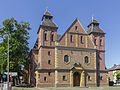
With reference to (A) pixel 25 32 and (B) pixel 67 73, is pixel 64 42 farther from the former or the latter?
(A) pixel 25 32

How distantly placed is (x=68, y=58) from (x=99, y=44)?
11.2 meters

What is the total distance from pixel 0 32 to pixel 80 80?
2359cm

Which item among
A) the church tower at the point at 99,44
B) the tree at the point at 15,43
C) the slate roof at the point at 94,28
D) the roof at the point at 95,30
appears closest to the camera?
the tree at the point at 15,43

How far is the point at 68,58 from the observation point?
3797cm

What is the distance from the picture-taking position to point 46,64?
1443 inches

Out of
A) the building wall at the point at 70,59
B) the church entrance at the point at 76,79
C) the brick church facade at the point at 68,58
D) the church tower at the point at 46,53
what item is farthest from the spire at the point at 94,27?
the church entrance at the point at 76,79

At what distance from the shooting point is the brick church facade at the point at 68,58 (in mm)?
36375

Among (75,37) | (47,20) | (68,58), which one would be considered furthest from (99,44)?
(47,20)

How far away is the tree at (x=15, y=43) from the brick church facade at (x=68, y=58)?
406 cm

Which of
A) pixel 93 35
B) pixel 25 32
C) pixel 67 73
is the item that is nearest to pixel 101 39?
pixel 93 35

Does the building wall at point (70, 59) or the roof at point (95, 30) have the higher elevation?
the roof at point (95, 30)

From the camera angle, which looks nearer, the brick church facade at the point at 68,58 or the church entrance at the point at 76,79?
the brick church facade at the point at 68,58

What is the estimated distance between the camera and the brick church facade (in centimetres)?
3638

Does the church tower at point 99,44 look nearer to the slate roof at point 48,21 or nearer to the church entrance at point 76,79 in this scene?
the church entrance at point 76,79
